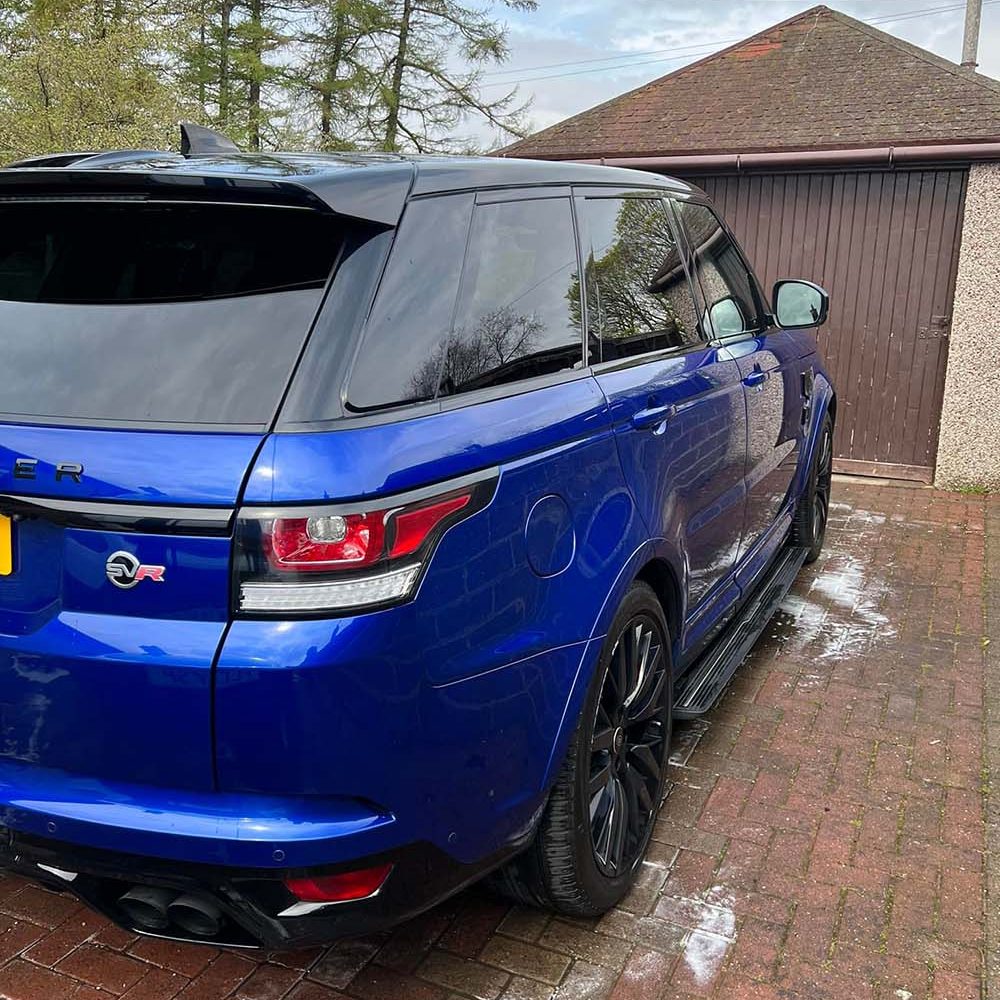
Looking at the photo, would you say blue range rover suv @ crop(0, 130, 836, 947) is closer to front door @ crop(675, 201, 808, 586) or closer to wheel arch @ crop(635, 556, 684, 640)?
wheel arch @ crop(635, 556, 684, 640)

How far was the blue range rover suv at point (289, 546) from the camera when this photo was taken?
5.56 ft

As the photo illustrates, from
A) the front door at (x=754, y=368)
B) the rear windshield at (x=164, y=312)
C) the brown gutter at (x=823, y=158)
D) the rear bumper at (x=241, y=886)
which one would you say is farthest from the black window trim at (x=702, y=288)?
the brown gutter at (x=823, y=158)

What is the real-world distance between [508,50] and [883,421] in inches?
722

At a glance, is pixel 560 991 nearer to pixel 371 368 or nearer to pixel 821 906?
pixel 821 906

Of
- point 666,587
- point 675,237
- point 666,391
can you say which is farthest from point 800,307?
point 666,587

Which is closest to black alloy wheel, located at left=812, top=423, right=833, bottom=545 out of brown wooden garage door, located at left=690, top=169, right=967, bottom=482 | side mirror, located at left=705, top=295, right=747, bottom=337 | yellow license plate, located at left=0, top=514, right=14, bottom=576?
side mirror, located at left=705, top=295, right=747, bottom=337

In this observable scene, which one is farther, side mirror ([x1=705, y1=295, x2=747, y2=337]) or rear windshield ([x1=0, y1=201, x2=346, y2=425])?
side mirror ([x1=705, y1=295, x2=747, y2=337])

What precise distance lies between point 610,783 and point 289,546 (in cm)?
136

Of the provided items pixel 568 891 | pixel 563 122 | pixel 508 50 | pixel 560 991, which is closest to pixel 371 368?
pixel 568 891

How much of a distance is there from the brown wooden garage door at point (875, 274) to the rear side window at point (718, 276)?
4576 millimetres

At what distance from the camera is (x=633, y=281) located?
3.08 m

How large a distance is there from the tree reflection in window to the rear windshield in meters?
0.31

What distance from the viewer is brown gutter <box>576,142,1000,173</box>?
7.72m

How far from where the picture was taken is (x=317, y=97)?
22.0 metres
